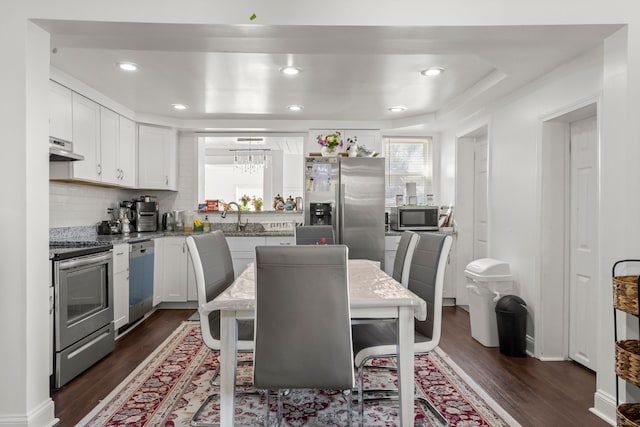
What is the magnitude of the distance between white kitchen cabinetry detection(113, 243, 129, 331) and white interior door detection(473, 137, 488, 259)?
377 centimetres

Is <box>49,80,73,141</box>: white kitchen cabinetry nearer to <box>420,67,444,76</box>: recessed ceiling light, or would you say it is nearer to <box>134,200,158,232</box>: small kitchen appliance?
<box>134,200,158,232</box>: small kitchen appliance

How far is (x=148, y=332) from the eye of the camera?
4031 mm

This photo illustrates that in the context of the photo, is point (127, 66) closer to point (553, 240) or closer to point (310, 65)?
point (310, 65)

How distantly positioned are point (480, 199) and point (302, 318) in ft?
12.1

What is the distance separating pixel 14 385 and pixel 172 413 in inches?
32.8

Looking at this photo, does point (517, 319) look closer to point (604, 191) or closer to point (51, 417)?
point (604, 191)

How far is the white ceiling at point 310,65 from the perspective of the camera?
2318 mm

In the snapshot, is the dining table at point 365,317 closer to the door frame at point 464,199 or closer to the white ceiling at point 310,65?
the white ceiling at point 310,65

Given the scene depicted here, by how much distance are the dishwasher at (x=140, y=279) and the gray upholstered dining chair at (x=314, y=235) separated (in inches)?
67.4

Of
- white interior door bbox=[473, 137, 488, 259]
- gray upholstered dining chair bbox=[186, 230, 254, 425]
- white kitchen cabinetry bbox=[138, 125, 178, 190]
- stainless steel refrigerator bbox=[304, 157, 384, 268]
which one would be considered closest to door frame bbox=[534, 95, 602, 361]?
white interior door bbox=[473, 137, 488, 259]

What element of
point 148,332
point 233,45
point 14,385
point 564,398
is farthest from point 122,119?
point 564,398

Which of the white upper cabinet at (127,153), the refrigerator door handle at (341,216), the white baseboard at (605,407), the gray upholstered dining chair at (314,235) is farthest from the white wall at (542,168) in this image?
the white upper cabinet at (127,153)

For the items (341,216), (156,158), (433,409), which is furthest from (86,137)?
(433,409)

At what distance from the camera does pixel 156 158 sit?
5133 millimetres
